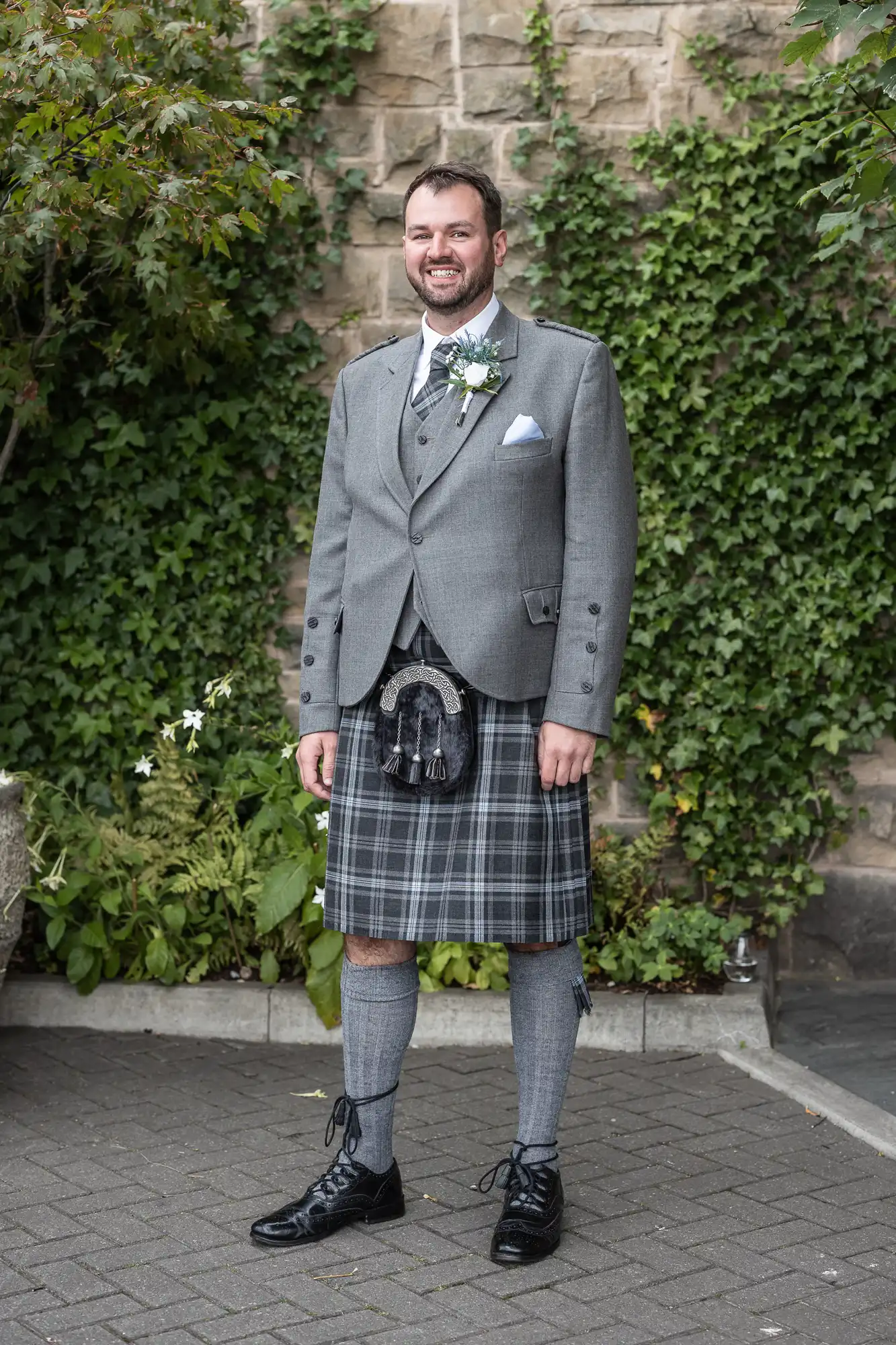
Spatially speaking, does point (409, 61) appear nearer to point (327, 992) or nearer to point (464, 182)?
point (464, 182)

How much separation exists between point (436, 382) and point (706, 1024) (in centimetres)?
217

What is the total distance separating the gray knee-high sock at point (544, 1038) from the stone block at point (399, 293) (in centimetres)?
273

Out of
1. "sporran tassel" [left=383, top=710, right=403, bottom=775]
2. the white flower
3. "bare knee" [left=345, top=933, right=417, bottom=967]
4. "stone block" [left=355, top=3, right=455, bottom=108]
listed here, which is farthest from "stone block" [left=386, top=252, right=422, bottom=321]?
"bare knee" [left=345, top=933, right=417, bottom=967]

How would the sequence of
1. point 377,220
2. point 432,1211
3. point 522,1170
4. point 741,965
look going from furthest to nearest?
point 377,220 → point 741,965 → point 432,1211 → point 522,1170

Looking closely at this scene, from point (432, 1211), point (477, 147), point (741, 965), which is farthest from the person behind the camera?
point (477, 147)

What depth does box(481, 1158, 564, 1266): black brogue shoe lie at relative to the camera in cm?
323

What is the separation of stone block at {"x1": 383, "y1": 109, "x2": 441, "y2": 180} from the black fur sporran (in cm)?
265

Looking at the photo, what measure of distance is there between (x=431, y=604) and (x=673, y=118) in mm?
2593

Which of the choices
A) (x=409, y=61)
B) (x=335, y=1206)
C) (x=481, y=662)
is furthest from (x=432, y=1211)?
(x=409, y=61)

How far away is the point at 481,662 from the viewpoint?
3.23m

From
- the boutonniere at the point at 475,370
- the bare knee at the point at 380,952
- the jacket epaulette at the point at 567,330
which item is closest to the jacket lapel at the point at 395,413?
the boutonniere at the point at 475,370

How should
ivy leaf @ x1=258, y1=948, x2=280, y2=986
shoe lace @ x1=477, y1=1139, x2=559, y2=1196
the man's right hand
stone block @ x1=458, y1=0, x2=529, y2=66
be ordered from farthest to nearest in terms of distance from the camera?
stone block @ x1=458, y1=0, x2=529, y2=66, ivy leaf @ x1=258, y1=948, x2=280, y2=986, the man's right hand, shoe lace @ x1=477, y1=1139, x2=559, y2=1196

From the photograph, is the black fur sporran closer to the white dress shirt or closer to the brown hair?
the white dress shirt

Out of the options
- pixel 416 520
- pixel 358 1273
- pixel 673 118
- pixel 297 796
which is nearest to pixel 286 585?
pixel 297 796
